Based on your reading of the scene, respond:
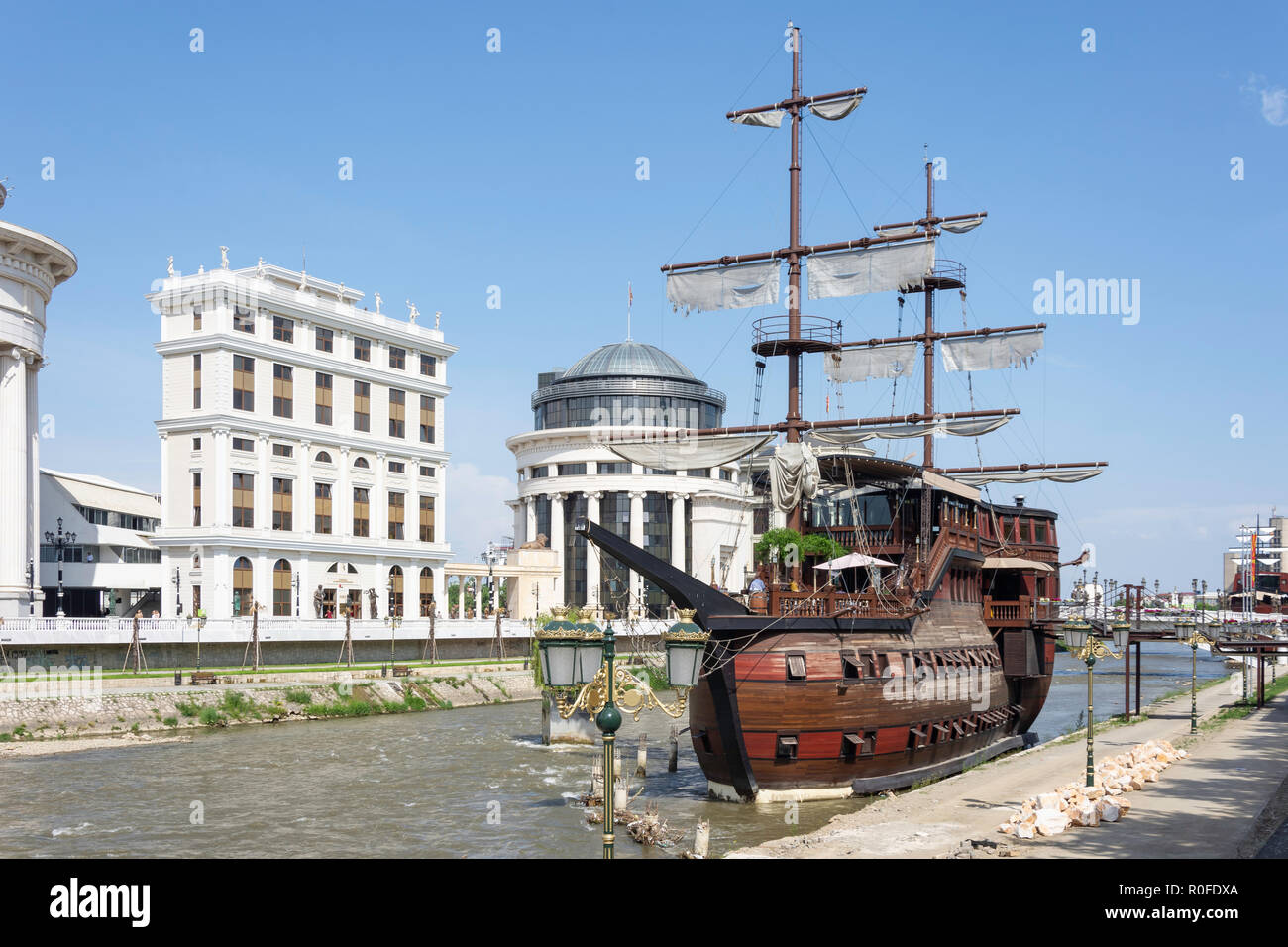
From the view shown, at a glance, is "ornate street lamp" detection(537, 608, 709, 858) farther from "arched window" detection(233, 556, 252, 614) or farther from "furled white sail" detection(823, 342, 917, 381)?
"arched window" detection(233, 556, 252, 614)

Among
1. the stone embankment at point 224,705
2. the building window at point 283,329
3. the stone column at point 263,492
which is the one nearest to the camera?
the stone embankment at point 224,705

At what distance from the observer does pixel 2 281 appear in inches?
2345

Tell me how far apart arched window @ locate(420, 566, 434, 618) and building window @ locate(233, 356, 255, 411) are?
19.7 meters

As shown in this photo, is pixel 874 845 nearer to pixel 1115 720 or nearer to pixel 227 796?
pixel 227 796

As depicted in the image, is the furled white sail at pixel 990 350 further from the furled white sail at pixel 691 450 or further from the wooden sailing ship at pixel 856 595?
the furled white sail at pixel 691 450

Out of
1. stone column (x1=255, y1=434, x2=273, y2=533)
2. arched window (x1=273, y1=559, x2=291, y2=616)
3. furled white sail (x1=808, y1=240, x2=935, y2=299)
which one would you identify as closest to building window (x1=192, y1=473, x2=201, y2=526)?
stone column (x1=255, y1=434, x2=273, y2=533)

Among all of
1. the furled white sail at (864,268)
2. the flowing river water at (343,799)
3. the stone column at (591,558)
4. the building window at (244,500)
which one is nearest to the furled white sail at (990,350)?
the furled white sail at (864,268)

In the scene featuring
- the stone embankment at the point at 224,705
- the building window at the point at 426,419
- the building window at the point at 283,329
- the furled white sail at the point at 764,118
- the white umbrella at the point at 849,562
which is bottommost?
the stone embankment at the point at 224,705

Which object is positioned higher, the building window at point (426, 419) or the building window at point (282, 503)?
the building window at point (426, 419)

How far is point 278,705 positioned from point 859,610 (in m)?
30.8

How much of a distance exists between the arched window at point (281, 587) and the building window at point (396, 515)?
32.8ft

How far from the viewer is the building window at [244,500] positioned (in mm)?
73438

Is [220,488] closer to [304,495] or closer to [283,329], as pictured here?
[304,495]
